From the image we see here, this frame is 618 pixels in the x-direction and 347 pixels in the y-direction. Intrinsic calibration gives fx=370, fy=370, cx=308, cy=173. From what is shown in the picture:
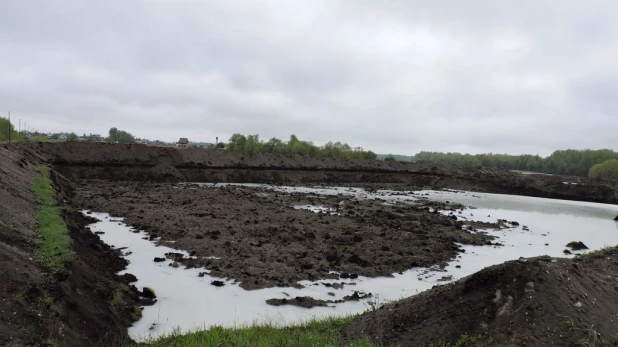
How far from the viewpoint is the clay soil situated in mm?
10336

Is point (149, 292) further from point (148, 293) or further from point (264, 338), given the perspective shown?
point (264, 338)

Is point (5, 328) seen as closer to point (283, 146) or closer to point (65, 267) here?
point (65, 267)

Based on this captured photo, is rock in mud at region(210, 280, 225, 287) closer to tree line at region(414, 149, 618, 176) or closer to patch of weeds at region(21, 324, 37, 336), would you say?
patch of weeds at region(21, 324, 37, 336)

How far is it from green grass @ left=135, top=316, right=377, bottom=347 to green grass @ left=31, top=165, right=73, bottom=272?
9.38ft

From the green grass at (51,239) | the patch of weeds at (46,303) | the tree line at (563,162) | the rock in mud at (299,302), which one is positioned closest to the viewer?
the patch of weeds at (46,303)

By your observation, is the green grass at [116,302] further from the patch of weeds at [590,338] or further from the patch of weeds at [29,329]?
the patch of weeds at [590,338]

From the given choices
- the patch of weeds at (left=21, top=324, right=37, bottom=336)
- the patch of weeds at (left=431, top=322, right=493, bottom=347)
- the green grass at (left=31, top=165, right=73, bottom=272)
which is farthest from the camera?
the green grass at (left=31, top=165, right=73, bottom=272)

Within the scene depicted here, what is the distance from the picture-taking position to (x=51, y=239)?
8.29 m

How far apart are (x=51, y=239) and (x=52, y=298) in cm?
335

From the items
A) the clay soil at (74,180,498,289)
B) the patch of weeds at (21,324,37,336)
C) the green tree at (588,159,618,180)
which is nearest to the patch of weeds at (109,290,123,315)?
the patch of weeds at (21,324,37,336)

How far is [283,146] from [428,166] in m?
37.2

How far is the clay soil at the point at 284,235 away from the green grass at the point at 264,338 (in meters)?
3.15

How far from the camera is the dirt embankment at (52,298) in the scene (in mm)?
4777

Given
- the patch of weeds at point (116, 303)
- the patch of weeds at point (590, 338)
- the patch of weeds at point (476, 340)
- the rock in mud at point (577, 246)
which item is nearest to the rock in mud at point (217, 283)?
the patch of weeds at point (116, 303)
